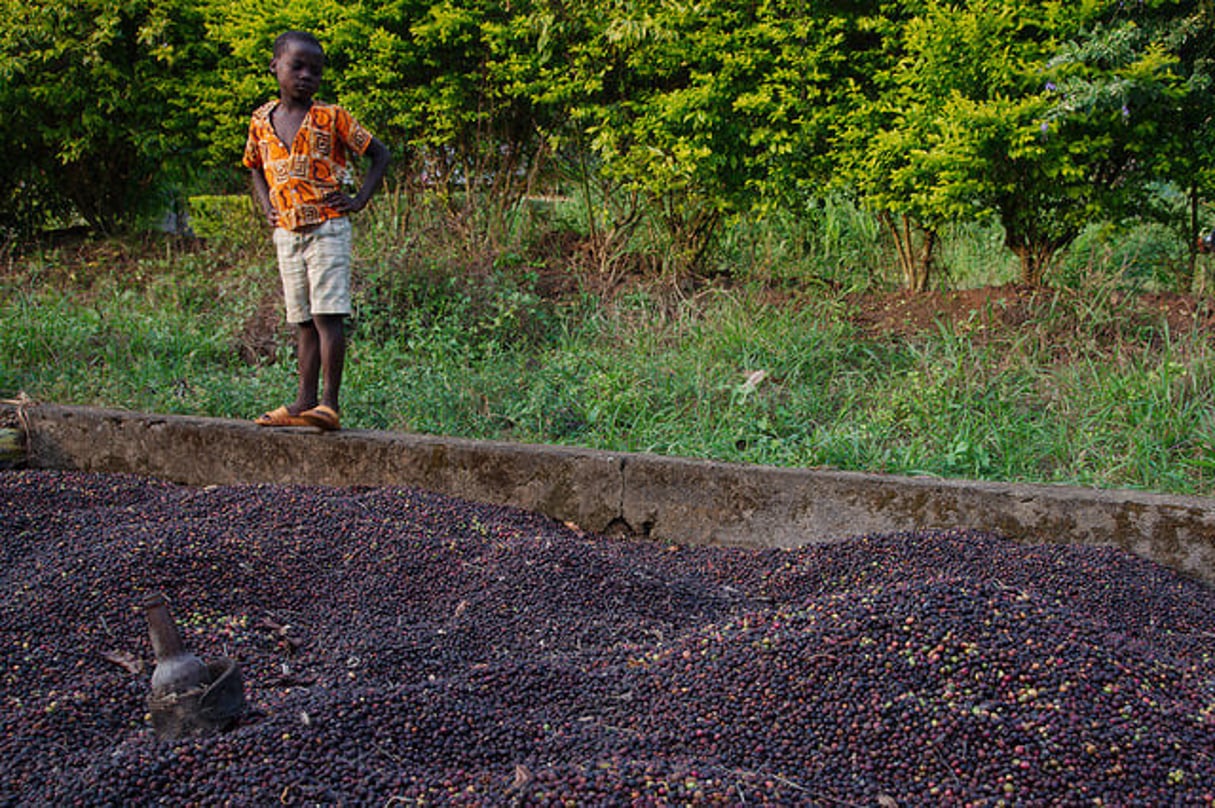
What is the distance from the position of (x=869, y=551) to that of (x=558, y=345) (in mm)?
2987

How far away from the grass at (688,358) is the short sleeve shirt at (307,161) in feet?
3.48

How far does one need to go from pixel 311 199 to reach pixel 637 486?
1.80 m

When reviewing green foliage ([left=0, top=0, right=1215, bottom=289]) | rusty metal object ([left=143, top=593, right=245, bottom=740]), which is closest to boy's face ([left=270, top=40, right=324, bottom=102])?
green foliage ([left=0, top=0, right=1215, bottom=289])

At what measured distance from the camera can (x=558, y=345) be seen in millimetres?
5855

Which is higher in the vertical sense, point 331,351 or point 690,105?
point 690,105

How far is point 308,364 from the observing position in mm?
4426

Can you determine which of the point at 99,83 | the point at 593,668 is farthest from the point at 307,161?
the point at 99,83

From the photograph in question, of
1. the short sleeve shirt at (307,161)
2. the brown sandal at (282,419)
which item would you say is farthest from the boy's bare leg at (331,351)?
the short sleeve shirt at (307,161)

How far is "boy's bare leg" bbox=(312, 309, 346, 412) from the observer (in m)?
4.29

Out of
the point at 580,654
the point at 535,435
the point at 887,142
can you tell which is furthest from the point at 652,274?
the point at 580,654

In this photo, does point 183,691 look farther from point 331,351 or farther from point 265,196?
point 265,196

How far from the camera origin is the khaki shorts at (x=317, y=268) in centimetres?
425

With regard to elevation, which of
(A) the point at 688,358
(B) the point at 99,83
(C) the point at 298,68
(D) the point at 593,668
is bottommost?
(D) the point at 593,668

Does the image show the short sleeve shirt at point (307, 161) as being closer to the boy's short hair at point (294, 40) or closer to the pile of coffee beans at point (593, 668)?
the boy's short hair at point (294, 40)
